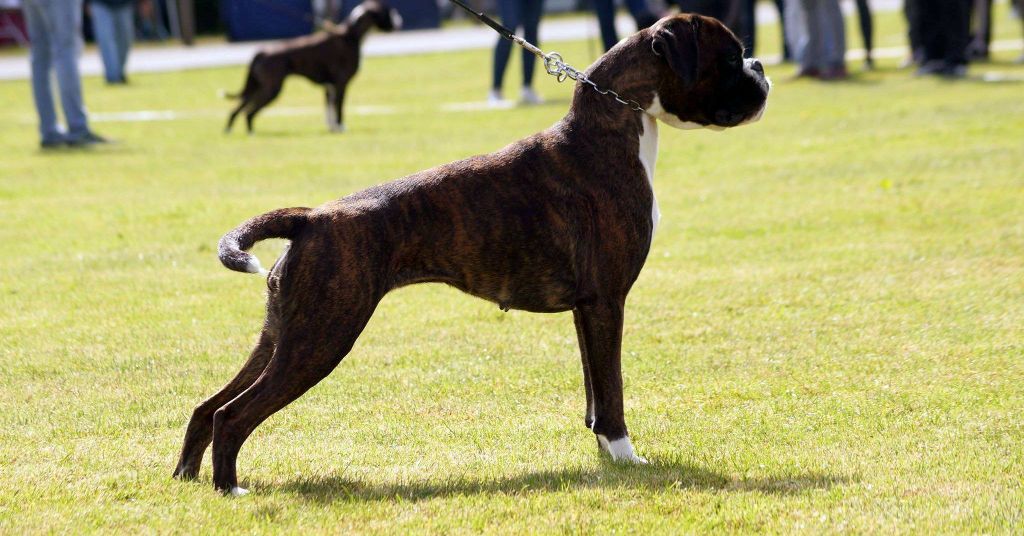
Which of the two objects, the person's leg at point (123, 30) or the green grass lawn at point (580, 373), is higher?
the green grass lawn at point (580, 373)

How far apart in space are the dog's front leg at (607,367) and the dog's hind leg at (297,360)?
835 mm

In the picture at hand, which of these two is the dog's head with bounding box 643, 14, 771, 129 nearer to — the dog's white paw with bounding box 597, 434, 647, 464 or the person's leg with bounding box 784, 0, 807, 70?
the dog's white paw with bounding box 597, 434, 647, 464

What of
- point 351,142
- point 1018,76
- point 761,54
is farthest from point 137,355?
point 761,54

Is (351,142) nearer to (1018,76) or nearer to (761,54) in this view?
(1018,76)

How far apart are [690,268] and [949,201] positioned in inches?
102

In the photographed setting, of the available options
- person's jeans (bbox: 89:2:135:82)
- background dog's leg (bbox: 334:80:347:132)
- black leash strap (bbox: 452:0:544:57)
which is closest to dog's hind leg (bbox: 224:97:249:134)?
background dog's leg (bbox: 334:80:347:132)

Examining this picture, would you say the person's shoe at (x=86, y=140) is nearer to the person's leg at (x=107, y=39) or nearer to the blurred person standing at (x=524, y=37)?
the blurred person standing at (x=524, y=37)

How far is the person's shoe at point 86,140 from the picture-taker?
14.7m

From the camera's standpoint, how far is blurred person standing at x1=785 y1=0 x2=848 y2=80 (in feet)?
58.0

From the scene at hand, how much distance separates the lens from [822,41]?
18172mm

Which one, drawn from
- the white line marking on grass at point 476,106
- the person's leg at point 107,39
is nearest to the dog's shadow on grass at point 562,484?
the white line marking on grass at point 476,106

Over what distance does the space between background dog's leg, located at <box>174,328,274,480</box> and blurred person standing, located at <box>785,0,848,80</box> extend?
14.2 m

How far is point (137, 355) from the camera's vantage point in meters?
6.60

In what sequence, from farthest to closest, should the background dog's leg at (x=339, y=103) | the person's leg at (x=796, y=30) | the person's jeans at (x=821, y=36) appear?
the person's leg at (x=796, y=30)
the person's jeans at (x=821, y=36)
the background dog's leg at (x=339, y=103)
